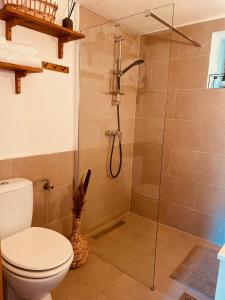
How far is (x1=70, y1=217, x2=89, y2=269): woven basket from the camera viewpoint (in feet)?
6.25

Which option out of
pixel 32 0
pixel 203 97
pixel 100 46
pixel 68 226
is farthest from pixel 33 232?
pixel 203 97

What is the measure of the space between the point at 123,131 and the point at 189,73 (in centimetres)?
94

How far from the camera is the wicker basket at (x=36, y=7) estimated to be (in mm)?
1418

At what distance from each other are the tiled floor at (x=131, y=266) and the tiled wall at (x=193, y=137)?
0.27 metres

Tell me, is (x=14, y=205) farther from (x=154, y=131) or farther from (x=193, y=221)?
(x=193, y=221)

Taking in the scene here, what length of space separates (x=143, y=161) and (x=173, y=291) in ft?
3.79

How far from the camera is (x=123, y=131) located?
2.47 meters

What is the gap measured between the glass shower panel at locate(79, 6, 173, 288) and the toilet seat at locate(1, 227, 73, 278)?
2.61 ft

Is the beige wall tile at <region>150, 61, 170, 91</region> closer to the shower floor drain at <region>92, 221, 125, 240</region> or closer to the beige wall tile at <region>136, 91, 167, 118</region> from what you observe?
the beige wall tile at <region>136, 91, 167, 118</region>

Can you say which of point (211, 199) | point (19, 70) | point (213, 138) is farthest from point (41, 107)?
point (211, 199)

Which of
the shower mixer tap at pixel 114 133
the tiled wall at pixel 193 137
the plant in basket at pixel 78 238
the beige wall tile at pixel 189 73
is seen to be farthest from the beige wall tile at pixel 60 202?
the beige wall tile at pixel 189 73

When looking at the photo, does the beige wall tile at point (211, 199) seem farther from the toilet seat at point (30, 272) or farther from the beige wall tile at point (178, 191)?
the toilet seat at point (30, 272)

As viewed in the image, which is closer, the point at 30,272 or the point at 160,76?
the point at 30,272

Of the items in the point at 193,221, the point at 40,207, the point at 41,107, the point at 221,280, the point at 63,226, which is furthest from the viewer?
the point at 193,221
